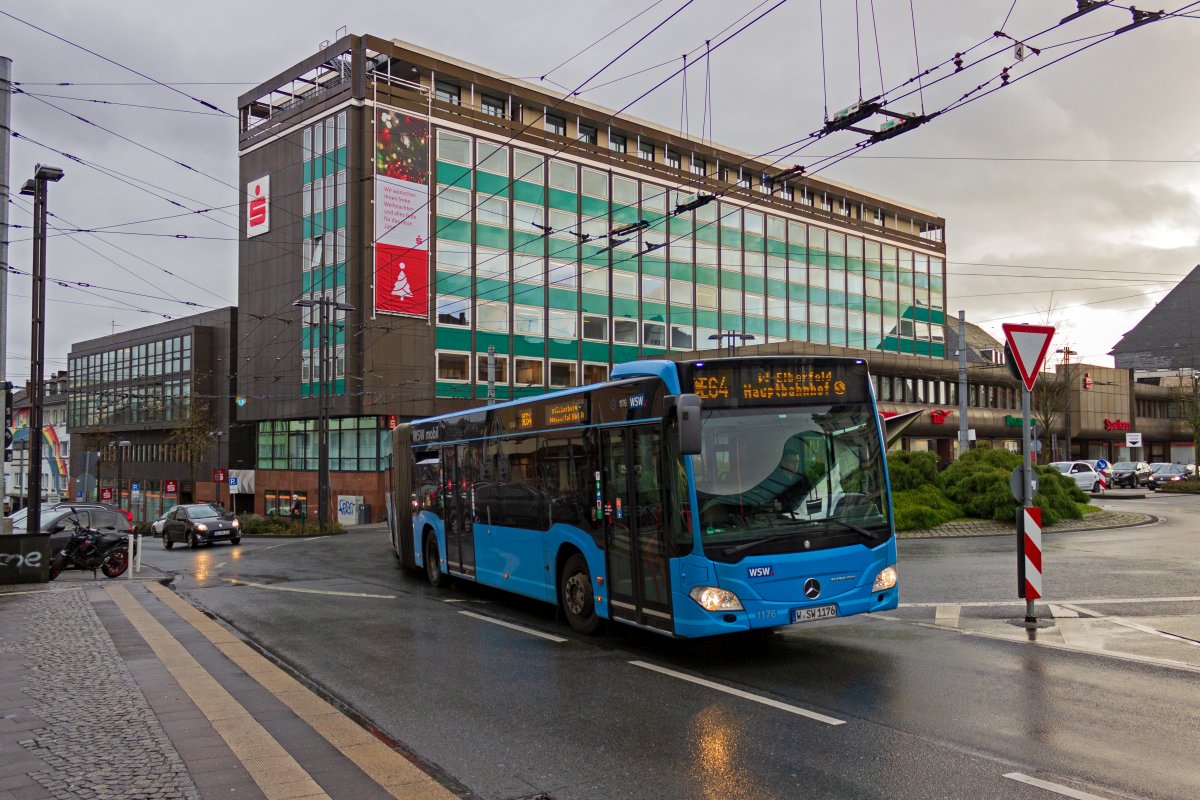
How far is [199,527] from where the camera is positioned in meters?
31.3

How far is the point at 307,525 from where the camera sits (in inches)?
1499

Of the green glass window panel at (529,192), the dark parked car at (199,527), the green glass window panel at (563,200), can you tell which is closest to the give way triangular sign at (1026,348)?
the dark parked car at (199,527)

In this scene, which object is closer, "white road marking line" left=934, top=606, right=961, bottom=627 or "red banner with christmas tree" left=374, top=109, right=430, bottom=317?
"white road marking line" left=934, top=606, right=961, bottom=627

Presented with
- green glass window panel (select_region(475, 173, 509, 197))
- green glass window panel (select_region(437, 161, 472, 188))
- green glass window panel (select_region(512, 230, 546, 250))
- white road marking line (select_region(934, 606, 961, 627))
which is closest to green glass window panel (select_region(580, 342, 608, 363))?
green glass window panel (select_region(512, 230, 546, 250))

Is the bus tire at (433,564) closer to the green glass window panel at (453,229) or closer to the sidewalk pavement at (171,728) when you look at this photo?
the sidewalk pavement at (171,728)

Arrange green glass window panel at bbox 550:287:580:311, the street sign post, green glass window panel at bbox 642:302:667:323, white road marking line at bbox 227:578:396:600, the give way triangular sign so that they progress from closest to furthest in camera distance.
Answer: the street sign post
the give way triangular sign
white road marking line at bbox 227:578:396:600
green glass window panel at bbox 550:287:580:311
green glass window panel at bbox 642:302:667:323

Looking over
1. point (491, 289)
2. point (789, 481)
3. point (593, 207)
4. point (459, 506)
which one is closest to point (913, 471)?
point (459, 506)

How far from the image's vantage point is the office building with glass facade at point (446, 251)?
4569 centimetres

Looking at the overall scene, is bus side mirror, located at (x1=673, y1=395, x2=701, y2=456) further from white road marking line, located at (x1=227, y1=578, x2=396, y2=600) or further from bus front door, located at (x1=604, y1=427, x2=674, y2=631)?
white road marking line, located at (x1=227, y1=578, x2=396, y2=600)

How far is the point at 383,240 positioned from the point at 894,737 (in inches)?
1651

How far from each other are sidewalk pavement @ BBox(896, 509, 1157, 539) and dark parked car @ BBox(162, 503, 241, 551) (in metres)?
22.2

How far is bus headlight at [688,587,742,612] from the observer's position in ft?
27.4

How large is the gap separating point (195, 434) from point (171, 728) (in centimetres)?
5387

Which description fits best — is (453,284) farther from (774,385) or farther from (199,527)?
(774,385)
